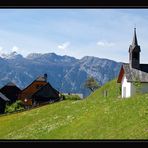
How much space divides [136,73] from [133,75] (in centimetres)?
56

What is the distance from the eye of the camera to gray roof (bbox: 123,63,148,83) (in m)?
46.6

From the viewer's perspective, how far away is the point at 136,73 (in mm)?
47844

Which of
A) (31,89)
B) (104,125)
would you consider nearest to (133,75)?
(104,125)

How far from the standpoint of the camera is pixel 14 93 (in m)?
82.5

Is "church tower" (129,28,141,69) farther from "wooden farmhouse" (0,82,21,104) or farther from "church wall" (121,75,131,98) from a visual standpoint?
"wooden farmhouse" (0,82,21,104)

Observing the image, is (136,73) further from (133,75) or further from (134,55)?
(134,55)

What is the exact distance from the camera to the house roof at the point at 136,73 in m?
46.6

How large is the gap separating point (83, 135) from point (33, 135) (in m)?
3.49

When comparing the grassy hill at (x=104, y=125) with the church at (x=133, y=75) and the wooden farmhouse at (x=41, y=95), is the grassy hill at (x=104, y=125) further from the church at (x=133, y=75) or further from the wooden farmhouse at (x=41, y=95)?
the wooden farmhouse at (x=41, y=95)

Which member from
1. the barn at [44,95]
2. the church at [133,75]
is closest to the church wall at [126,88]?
the church at [133,75]

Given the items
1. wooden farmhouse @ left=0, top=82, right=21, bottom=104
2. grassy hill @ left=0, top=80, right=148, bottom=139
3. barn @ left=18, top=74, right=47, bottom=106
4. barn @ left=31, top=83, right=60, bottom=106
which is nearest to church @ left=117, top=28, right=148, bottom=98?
grassy hill @ left=0, top=80, right=148, bottom=139
